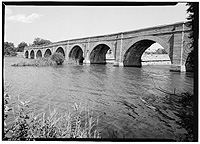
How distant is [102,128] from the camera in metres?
Answer: 2.79

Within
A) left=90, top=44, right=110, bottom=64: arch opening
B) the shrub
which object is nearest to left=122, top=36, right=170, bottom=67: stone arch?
left=90, top=44, right=110, bottom=64: arch opening

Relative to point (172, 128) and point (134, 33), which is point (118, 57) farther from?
point (172, 128)

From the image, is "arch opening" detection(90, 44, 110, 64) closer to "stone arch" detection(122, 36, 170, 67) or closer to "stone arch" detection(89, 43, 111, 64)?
"stone arch" detection(89, 43, 111, 64)

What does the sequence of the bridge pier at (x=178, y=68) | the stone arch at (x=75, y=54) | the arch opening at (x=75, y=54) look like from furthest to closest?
the arch opening at (x=75, y=54) → the stone arch at (x=75, y=54) → the bridge pier at (x=178, y=68)

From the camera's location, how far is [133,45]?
14.4 m

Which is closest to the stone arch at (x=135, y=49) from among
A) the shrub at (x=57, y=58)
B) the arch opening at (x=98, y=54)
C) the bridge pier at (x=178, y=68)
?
the bridge pier at (x=178, y=68)

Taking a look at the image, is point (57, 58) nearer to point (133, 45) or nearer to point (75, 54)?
point (133, 45)

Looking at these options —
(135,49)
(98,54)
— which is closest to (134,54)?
(135,49)

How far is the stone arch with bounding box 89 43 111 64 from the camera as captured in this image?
19.4 m

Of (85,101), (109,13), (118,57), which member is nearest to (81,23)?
(109,13)

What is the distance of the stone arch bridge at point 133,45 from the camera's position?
10445 mm

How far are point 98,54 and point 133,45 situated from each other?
6.76m

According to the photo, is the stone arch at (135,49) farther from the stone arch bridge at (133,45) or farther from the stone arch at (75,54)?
the stone arch at (75,54)

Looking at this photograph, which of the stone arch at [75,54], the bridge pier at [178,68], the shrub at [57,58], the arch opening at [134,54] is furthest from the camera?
the stone arch at [75,54]
